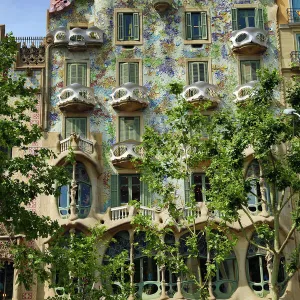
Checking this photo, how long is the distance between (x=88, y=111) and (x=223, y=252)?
510 inches

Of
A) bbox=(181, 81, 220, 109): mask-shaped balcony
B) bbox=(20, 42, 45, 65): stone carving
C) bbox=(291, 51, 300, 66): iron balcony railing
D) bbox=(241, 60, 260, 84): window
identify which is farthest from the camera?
bbox=(20, 42, 45, 65): stone carving

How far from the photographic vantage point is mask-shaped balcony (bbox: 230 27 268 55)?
35.3m

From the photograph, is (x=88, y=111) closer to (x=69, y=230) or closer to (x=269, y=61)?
(x=69, y=230)

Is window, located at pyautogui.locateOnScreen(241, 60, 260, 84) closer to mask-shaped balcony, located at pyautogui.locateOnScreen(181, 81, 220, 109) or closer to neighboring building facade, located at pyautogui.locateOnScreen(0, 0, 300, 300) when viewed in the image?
neighboring building facade, located at pyautogui.locateOnScreen(0, 0, 300, 300)

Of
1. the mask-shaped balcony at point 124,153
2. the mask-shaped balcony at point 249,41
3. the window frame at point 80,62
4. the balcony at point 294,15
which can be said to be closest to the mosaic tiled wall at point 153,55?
the window frame at point 80,62

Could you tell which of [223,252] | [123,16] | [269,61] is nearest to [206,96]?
[269,61]

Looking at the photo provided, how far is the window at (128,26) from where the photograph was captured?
36.4 meters

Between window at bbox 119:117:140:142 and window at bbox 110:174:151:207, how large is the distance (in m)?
1.98

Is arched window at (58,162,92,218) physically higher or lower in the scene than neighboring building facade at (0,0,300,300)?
lower

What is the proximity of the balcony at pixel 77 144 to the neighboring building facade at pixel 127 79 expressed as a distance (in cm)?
6

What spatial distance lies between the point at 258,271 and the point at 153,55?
12.4 meters

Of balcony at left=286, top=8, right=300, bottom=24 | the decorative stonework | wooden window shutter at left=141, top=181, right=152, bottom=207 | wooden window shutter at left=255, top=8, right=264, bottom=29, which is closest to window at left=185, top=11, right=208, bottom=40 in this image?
wooden window shutter at left=255, top=8, right=264, bottom=29

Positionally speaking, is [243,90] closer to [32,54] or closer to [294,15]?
[294,15]

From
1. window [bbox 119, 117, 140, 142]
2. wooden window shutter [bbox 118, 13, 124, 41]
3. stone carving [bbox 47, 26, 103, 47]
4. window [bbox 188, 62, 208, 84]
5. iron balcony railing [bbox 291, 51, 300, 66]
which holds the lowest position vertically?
window [bbox 119, 117, 140, 142]
